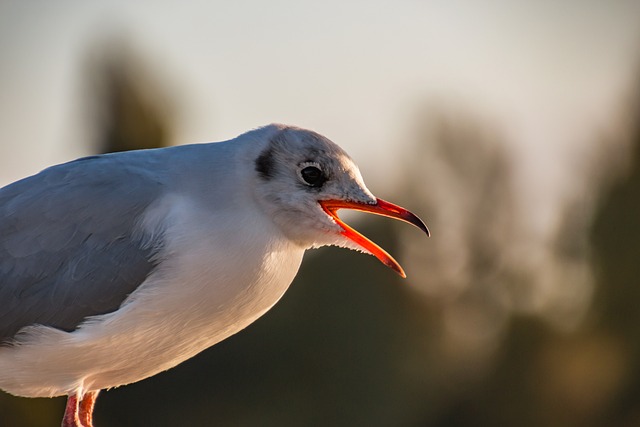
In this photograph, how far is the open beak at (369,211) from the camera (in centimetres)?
477

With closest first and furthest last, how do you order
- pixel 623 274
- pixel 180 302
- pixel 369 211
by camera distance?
pixel 180 302
pixel 369 211
pixel 623 274

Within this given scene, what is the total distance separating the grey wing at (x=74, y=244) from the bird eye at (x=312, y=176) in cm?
56

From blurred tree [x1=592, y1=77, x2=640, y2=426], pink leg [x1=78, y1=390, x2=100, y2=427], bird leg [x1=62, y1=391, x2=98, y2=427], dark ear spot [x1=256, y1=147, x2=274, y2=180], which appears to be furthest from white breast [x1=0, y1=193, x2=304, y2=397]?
blurred tree [x1=592, y1=77, x2=640, y2=426]

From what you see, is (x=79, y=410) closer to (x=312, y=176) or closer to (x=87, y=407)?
(x=87, y=407)

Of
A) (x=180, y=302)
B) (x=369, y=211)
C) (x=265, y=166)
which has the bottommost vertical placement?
(x=180, y=302)

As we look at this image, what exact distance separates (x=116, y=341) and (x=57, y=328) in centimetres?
30

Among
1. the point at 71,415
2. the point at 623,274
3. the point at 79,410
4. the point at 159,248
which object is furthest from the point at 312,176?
the point at 623,274

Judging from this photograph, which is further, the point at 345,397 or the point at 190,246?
the point at 345,397

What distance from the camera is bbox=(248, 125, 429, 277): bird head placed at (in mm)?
4754

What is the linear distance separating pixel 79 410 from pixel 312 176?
154 centimetres

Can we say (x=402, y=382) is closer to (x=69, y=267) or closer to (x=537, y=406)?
(x=537, y=406)

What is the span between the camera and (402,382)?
25172 mm

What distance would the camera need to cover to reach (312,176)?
15.7 ft

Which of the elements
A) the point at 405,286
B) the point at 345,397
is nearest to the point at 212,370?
the point at 345,397
